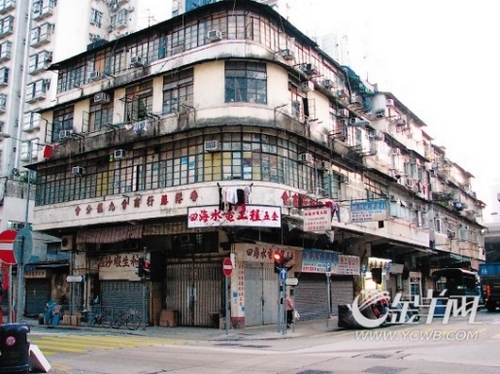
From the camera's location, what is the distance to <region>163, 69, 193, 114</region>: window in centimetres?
2336

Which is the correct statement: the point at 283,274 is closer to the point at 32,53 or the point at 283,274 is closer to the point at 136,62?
the point at 136,62

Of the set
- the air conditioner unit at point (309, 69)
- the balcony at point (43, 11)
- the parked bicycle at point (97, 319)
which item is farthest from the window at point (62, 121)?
the balcony at point (43, 11)

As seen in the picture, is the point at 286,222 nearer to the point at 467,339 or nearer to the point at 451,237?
the point at 467,339

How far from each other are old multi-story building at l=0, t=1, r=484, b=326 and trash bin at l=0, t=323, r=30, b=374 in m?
11.7

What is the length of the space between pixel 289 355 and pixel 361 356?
6.01 feet

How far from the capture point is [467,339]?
15328mm

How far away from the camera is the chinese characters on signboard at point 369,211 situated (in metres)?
21.8

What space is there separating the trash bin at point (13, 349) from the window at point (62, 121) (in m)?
20.5

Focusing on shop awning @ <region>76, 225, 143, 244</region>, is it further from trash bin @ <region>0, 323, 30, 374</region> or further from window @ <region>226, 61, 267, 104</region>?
trash bin @ <region>0, 323, 30, 374</region>

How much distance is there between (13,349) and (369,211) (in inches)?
639

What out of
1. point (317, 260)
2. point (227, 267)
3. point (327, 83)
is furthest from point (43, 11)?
point (227, 267)

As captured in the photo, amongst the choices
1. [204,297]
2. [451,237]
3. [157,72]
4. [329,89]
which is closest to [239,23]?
[157,72]

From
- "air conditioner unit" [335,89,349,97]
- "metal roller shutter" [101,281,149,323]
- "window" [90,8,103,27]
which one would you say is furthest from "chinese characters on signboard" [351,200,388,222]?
"window" [90,8,103,27]

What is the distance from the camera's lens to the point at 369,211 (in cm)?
2225
